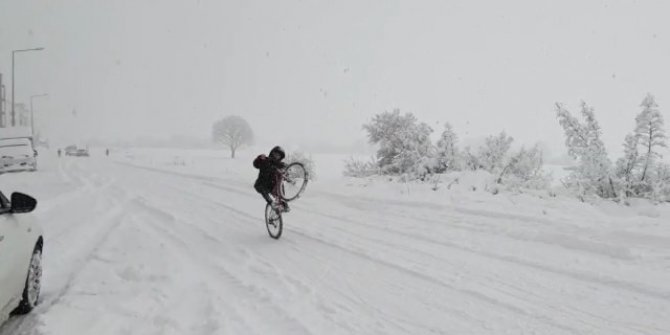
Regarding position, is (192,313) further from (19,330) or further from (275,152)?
(275,152)

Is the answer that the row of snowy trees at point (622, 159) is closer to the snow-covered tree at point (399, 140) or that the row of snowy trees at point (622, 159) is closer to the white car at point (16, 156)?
the snow-covered tree at point (399, 140)

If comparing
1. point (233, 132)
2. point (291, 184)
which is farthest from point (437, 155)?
point (233, 132)

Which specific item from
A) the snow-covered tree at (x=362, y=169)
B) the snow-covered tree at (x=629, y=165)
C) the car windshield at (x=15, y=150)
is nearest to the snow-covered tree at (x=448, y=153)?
the snow-covered tree at (x=362, y=169)

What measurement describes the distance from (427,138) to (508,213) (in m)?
9.94

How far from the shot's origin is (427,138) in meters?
19.4

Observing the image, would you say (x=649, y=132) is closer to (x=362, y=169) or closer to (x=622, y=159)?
(x=622, y=159)

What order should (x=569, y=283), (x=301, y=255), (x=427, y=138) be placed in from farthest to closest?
1. (x=427, y=138)
2. (x=301, y=255)
3. (x=569, y=283)

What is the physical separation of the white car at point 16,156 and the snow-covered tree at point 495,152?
2533 centimetres

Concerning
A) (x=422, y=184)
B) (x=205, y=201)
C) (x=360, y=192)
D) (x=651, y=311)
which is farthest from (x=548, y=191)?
(x=205, y=201)

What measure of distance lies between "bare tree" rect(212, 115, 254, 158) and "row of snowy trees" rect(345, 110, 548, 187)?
213ft

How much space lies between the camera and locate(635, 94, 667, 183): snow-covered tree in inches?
424

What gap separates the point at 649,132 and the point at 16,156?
99.4 ft

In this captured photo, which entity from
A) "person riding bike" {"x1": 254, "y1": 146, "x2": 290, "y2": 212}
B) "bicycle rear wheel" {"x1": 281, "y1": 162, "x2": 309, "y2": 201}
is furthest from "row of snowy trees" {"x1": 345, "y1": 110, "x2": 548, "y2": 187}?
"person riding bike" {"x1": 254, "y1": 146, "x2": 290, "y2": 212}

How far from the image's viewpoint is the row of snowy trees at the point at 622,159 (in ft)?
35.5
